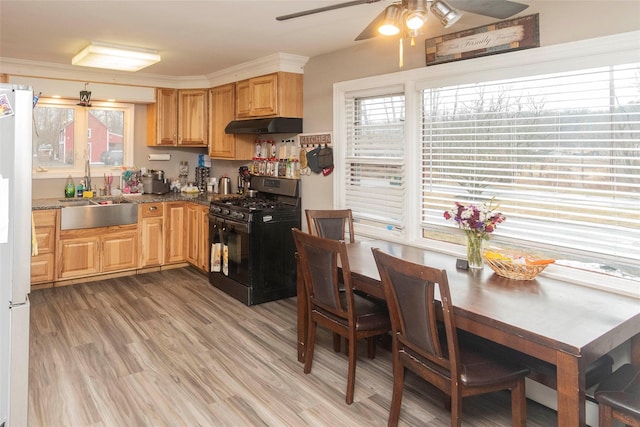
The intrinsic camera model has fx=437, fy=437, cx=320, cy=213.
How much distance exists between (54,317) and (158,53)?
2.56 meters

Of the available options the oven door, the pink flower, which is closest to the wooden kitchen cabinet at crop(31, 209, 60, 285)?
the oven door

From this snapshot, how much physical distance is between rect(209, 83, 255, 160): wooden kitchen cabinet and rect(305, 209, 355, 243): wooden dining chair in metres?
1.88

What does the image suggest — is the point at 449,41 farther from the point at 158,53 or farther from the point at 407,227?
the point at 158,53

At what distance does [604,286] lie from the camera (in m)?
2.27

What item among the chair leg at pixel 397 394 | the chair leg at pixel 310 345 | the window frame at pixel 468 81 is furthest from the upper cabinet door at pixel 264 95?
the chair leg at pixel 397 394

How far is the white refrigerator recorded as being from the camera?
1.68 m

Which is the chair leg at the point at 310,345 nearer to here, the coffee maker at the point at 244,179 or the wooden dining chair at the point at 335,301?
the wooden dining chair at the point at 335,301

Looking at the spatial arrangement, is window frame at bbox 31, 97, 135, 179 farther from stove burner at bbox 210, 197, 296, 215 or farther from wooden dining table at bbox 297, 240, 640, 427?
wooden dining table at bbox 297, 240, 640, 427

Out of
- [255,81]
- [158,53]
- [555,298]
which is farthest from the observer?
[255,81]

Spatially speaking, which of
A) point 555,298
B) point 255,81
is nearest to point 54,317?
point 255,81

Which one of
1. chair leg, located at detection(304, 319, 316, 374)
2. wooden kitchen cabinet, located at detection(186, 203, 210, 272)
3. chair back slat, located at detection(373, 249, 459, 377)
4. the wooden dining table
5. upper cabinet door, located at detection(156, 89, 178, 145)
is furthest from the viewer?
upper cabinet door, located at detection(156, 89, 178, 145)

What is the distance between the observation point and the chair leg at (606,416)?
1754mm

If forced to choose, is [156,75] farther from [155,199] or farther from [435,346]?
[435,346]

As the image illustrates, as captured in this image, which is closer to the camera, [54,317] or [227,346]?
[227,346]
